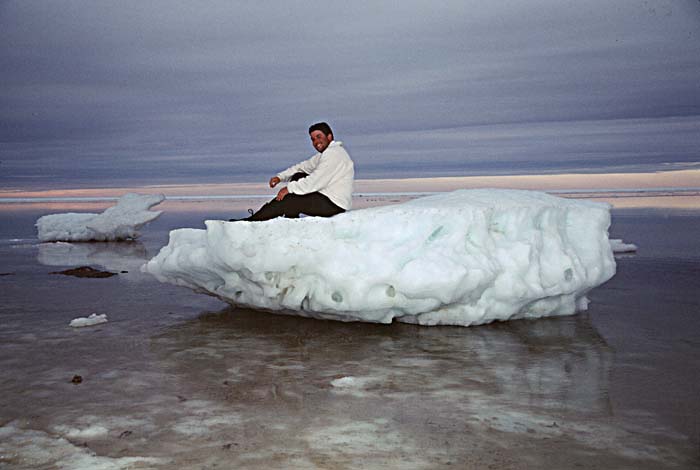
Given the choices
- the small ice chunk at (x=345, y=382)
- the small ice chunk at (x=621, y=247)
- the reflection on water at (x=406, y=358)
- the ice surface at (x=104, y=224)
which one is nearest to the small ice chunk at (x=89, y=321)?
the reflection on water at (x=406, y=358)

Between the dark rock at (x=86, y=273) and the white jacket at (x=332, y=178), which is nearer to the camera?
the white jacket at (x=332, y=178)

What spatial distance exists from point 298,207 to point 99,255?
9337mm

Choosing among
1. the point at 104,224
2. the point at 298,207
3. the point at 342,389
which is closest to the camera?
the point at 342,389

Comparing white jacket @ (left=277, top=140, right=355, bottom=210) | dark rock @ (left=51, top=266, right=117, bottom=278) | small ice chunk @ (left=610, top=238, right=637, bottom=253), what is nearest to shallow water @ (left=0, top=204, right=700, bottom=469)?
white jacket @ (left=277, top=140, right=355, bottom=210)

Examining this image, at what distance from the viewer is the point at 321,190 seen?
336 inches

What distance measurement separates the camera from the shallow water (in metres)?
4.10

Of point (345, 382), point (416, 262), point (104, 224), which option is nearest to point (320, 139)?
point (416, 262)

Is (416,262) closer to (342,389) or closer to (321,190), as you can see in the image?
(321,190)

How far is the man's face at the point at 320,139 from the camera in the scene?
8719 mm

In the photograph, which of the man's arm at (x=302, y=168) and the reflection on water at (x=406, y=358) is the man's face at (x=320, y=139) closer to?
the man's arm at (x=302, y=168)

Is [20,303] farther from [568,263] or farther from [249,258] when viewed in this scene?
[568,263]

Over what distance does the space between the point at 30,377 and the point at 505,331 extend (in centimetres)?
487

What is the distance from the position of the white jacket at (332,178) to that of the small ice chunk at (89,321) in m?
2.77

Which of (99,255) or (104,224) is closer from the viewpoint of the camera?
(99,255)
